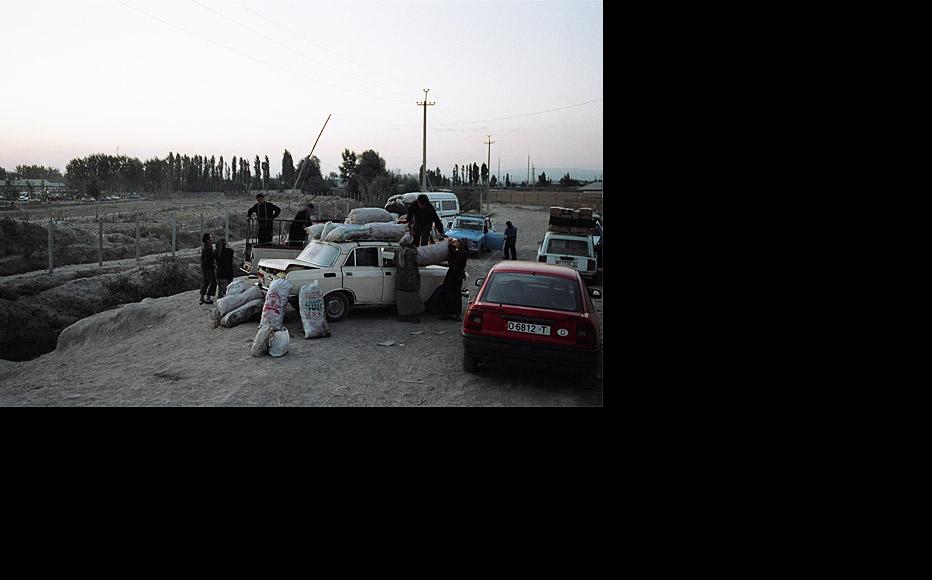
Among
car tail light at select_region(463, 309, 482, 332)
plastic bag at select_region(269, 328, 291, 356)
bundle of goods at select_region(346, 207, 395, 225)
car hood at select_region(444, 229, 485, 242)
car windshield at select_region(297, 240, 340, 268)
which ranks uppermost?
bundle of goods at select_region(346, 207, 395, 225)

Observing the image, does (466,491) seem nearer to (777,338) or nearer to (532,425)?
(532,425)

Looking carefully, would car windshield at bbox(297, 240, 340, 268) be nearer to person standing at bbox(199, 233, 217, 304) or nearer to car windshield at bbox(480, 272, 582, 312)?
person standing at bbox(199, 233, 217, 304)

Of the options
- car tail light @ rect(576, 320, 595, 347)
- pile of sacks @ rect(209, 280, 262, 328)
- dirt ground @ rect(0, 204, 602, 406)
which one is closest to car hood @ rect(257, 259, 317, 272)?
pile of sacks @ rect(209, 280, 262, 328)

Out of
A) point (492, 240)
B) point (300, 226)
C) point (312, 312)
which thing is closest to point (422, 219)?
point (312, 312)

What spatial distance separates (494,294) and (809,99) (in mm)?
2580

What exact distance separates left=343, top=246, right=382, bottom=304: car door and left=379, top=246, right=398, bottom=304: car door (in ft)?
0.17

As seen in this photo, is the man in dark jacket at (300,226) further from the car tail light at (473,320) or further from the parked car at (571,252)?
the car tail light at (473,320)

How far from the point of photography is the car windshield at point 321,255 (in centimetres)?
688

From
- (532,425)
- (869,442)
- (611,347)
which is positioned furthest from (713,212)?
(532,425)

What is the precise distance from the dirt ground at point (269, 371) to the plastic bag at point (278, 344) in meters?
0.09

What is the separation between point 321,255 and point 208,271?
2.13 m

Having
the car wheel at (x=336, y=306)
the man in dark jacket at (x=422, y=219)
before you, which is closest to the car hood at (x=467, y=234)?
the man in dark jacket at (x=422, y=219)

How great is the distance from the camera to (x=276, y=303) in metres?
6.23

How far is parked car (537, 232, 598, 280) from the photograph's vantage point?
9.71 m
